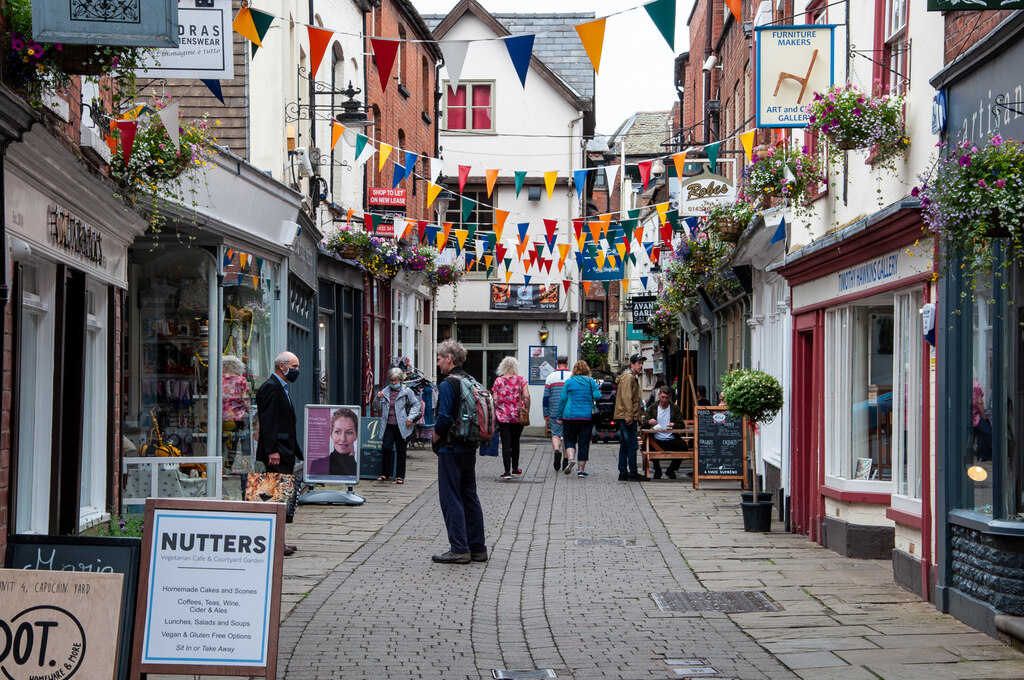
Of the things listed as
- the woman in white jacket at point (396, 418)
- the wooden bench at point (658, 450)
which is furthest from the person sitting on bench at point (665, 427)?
the woman in white jacket at point (396, 418)

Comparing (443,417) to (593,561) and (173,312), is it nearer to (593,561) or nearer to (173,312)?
(593,561)

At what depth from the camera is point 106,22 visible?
698 centimetres

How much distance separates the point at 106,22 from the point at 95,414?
420cm

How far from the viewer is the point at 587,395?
19219 millimetres

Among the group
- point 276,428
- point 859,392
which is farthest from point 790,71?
point 276,428

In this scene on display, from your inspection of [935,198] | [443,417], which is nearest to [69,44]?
[443,417]

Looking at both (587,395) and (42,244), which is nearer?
(42,244)

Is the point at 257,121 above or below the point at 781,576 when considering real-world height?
above

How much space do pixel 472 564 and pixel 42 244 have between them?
14.9ft

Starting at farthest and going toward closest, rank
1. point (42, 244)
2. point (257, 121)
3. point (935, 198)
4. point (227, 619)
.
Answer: point (257, 121)
point (42, 244)
point (935, 198)
point (227, 619)

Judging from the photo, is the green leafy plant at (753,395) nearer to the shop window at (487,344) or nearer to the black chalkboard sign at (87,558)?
the black chalkboard sign at (87,558)

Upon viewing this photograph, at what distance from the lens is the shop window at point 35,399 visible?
817 cm

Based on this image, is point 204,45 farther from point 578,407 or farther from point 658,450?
point 658,450

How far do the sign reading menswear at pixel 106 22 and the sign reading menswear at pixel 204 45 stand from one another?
8.66 ft
